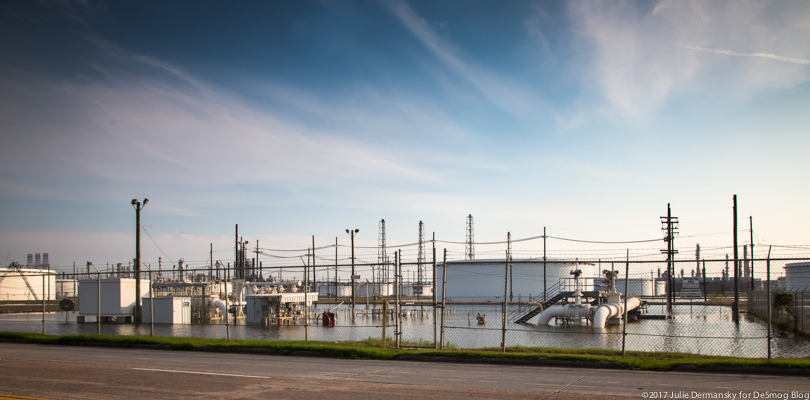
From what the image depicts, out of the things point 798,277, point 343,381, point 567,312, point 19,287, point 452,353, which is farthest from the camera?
point 19,287

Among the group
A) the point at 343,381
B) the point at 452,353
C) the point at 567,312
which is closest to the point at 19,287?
the point at 567,312

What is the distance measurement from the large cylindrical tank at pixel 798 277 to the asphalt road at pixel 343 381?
3660cm

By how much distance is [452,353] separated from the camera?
1438cm

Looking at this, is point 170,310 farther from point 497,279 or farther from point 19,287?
point 19,287

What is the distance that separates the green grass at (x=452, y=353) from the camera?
1229 cm

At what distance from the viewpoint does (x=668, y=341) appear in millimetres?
24156

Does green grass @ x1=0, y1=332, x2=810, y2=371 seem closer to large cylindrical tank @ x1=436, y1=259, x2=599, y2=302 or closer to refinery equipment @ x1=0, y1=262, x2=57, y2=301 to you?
large cylindrical tank @ x1=436, y1=259, x2=599, y2=302

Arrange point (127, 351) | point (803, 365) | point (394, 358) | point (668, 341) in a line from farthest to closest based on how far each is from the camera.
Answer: point (668, 341) < point (127, 351) < point (394, 358) < point (803, 365)

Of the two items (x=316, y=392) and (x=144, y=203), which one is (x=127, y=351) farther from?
(x=144, y=203)

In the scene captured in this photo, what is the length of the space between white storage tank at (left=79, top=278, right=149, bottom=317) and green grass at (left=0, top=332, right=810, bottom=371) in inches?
651

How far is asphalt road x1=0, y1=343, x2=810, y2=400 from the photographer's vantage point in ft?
31.6

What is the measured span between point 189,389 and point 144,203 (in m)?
28.7

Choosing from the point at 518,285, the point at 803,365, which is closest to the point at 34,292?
the point at 518,285

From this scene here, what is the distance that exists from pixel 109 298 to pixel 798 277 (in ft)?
168
